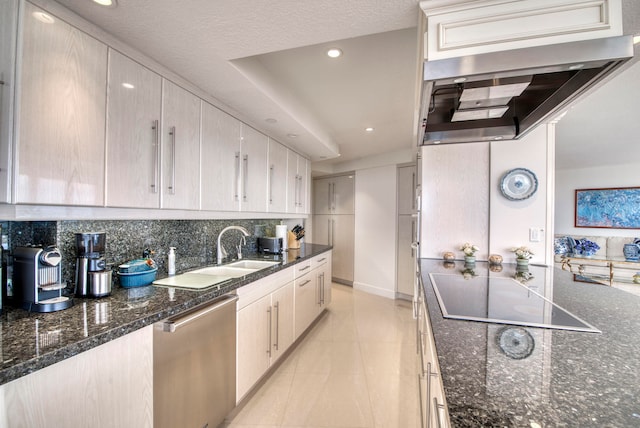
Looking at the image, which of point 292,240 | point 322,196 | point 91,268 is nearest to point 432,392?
point 91,268

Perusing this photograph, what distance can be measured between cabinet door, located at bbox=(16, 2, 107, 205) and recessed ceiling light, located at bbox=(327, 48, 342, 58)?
4.14 ft

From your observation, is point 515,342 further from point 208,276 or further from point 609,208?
point 609,208

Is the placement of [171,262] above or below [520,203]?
below

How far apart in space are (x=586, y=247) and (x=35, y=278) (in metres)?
7.08

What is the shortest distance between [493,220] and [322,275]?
196 cm

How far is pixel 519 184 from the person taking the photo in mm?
2270

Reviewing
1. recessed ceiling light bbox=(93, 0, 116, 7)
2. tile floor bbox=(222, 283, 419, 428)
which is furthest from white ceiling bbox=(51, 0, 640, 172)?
tile floor bbox=(222, 283, 419, 428)

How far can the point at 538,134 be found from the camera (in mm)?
2238

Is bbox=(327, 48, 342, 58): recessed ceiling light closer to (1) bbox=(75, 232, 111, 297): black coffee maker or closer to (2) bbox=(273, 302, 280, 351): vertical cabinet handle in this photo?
(1) bbox=(75, 232, 111, 297): black coffee maker

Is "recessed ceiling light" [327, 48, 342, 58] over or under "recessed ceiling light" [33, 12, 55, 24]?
over

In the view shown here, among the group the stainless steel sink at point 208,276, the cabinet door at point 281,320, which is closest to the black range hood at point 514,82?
the stainless steel sink at point 208,276

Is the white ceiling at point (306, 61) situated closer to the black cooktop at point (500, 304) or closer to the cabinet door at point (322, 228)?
the black cooktop at point (500, 304)

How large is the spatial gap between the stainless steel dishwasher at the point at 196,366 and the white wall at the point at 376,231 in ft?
10.8

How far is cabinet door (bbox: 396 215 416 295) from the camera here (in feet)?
13.8
